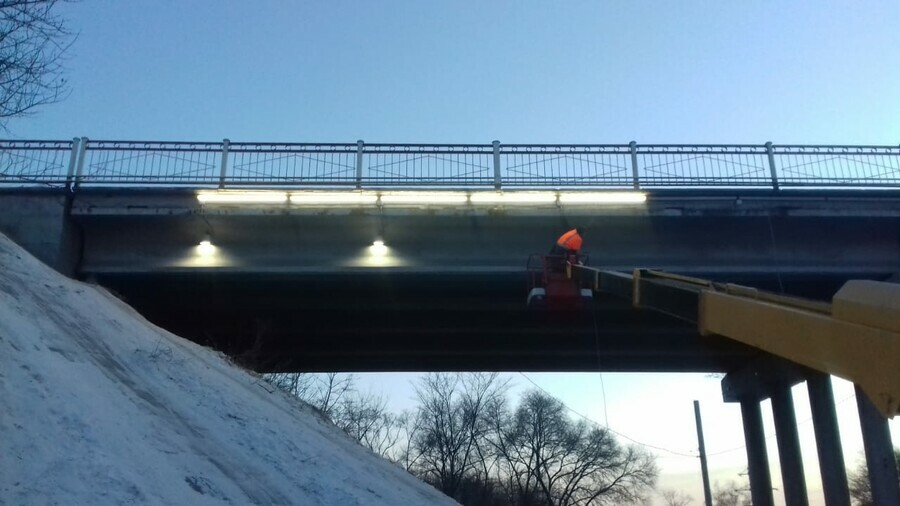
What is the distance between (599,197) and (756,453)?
1477 cm

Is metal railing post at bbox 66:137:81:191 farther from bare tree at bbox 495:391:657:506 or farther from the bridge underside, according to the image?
bare tree at bbox 495:391:657:506

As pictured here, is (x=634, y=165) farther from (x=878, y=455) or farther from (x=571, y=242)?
(x=878, y=455)

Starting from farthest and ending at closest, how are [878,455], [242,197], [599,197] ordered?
[878,455]
[599,197]
[242,197]

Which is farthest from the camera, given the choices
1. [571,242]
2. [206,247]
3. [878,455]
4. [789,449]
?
[789,449]

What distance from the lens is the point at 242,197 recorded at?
18.9 metres

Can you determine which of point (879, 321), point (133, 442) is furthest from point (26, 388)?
point (879, 321)

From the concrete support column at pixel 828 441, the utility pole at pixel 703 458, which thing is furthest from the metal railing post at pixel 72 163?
the utility pole at pixel 703 458

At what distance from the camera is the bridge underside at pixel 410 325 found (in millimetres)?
20312

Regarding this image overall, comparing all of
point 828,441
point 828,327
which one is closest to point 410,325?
point 828,441

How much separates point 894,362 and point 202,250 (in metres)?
17.3

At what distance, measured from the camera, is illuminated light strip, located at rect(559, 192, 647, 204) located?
747 inches

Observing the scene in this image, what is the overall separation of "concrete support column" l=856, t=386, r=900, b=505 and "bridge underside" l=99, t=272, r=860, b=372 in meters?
3.55

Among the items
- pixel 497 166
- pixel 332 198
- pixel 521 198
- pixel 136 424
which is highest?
pixel 497 166

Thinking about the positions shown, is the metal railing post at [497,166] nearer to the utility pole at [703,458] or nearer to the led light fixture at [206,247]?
the led light fixture at [206,247]
